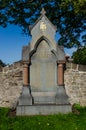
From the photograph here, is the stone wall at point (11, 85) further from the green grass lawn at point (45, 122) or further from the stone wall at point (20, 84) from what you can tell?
the green grass lawn at point (45, 122)

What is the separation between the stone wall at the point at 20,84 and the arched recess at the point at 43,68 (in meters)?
2.41

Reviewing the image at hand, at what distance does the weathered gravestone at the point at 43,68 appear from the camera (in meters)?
13.1

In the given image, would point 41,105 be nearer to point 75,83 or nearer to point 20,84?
point 20,84

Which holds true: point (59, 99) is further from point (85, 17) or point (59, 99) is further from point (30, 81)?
point (85, 17)

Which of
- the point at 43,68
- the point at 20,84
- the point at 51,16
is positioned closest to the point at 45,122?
the point at 43,68

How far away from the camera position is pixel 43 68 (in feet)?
43.9

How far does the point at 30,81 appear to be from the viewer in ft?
43.6

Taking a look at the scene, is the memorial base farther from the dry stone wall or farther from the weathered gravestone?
the dry stone wall

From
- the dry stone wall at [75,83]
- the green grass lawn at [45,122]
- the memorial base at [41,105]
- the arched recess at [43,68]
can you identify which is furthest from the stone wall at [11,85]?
the green grass lawn at [45,122]

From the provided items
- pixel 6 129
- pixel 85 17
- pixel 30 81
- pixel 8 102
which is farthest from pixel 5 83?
pixel 85 17

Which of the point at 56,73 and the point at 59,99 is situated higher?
the point at 56,73

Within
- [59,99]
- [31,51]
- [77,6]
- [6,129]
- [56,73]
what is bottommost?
[6,129]

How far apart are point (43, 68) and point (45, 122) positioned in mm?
3222

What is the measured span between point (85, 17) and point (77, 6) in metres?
3.03
